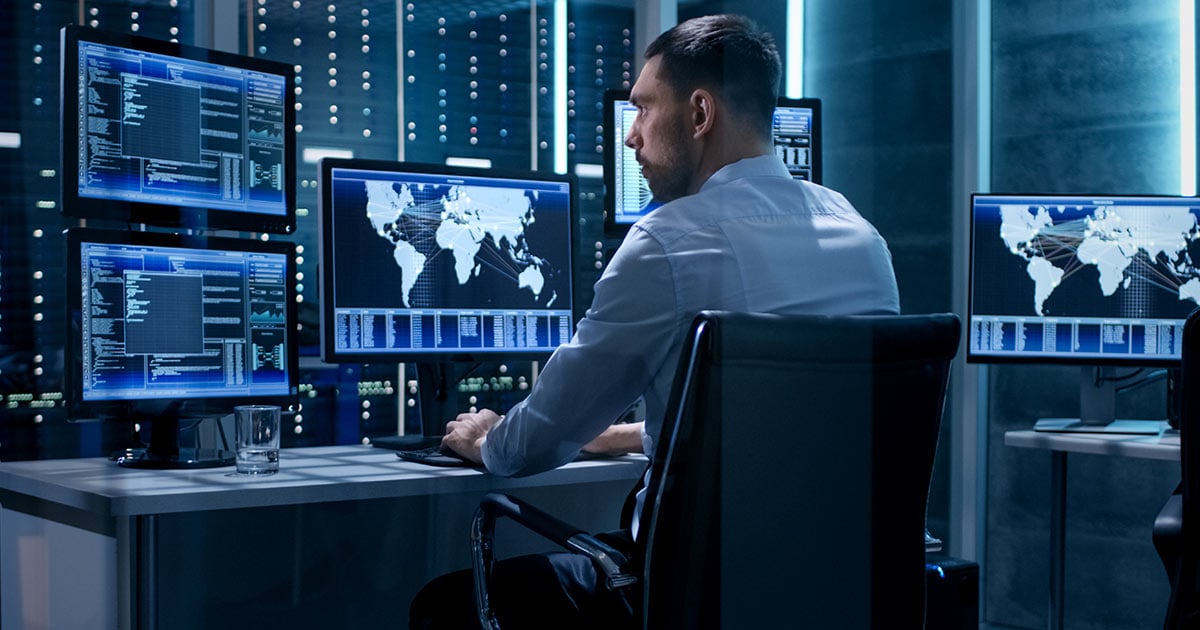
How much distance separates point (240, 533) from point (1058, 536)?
193cm

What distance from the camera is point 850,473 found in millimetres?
1478

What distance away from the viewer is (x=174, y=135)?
7.32 ft

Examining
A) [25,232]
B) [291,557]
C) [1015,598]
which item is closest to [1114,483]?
[1015,598]

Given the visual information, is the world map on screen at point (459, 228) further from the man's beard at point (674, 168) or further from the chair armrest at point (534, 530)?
the chair armrest at point (534, 530)

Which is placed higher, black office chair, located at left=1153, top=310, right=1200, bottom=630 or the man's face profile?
the man's face profile

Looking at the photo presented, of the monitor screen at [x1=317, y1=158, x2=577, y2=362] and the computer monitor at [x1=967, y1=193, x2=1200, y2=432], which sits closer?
the monitor screen at [x1=317, y1=158, x2=577, y2=362]

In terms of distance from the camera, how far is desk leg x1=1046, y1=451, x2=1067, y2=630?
2986mm

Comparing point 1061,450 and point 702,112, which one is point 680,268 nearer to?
point 702,112

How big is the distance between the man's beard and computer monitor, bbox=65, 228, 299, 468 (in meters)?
0.81

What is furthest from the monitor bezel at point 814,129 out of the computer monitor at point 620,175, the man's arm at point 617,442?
the man's arm at point 617,442

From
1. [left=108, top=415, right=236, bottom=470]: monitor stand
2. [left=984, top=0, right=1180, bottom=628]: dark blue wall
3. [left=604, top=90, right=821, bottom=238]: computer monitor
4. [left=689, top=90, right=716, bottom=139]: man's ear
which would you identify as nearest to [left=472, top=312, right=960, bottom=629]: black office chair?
[left=689, top=90, right=716, bottom=139]: man's ear

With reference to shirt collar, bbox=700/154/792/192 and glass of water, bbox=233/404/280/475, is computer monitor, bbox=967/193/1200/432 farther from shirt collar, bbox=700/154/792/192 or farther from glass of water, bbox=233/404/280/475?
glass of water, bbox=233/404/280/475

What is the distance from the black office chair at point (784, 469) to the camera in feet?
4.58

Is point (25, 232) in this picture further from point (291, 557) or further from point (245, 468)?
point (245, 468)
